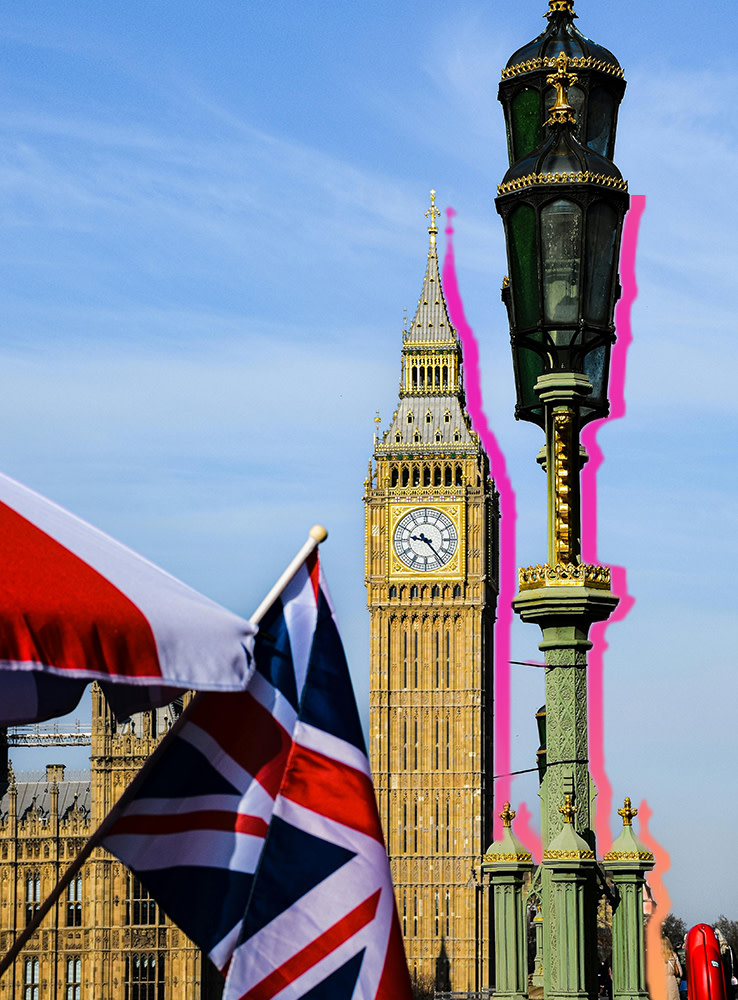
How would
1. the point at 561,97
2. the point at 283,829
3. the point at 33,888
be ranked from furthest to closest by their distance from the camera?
the point at 33,888
the point at 561,97
the point at 283,829

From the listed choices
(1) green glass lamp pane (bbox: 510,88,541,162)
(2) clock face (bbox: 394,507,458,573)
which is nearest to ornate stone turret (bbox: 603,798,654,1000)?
(1) green glass lamp pane (bbox: 510,88,541,162)

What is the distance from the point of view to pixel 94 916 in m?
73.4

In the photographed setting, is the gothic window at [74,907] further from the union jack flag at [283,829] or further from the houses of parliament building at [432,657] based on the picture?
the union jack flag at [283,829]

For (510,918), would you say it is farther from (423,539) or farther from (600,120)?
(423,539)

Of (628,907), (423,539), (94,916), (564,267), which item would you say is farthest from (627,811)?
(423,539)

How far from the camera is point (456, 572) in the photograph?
297ft

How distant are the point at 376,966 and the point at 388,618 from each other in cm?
8287

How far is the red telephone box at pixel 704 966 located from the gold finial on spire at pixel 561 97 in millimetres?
9121

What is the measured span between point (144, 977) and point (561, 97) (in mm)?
64918

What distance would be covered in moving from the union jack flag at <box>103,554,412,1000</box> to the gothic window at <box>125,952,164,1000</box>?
223ft

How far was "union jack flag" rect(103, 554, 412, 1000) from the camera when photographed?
7617 millimetres

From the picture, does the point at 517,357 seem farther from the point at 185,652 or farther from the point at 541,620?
the point at 185,652

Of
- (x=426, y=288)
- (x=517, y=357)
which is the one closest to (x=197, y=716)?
(x=517, y=357)

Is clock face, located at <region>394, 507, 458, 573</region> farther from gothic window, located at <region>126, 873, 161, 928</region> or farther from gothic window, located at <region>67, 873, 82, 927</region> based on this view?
gothic window, located at <region>67, 873, 82, 927</region>
